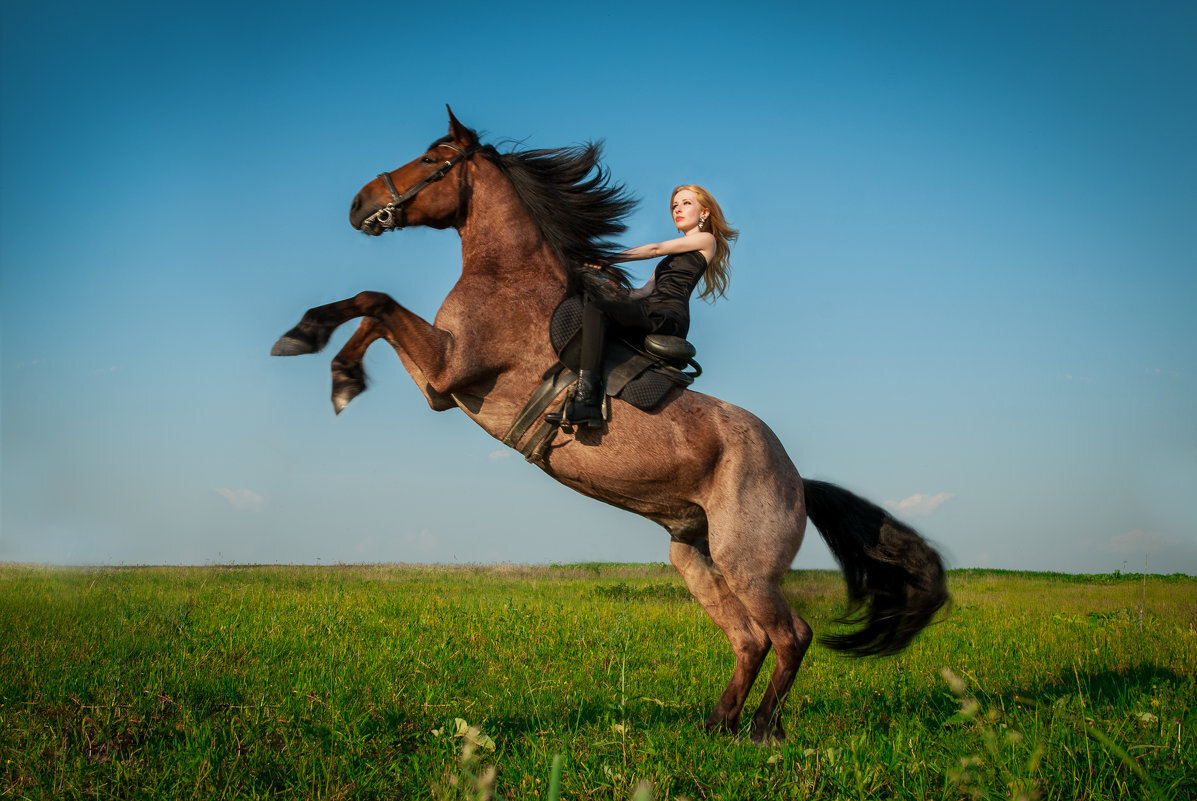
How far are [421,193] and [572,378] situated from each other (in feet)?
5.81

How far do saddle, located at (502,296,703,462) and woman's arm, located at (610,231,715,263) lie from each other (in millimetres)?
571

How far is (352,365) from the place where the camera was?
477 centimetres

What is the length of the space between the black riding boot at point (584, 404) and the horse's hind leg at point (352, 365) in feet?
3.94

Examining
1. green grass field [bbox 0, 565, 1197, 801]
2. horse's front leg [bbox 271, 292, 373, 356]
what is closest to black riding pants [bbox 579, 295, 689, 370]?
horse's front leg [bbox 271, 292, 373, 356]

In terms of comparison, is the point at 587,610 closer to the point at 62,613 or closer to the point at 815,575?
the point at 815,575

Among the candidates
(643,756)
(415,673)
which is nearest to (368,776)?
(643,756)

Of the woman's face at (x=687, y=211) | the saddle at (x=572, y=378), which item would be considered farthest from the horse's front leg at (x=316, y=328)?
the woman's face at (x=687, y=211)

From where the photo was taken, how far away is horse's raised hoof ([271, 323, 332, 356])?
4.46 meters

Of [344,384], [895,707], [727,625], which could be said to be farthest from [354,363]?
[895,707]

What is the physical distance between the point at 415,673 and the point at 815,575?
3.29 meters

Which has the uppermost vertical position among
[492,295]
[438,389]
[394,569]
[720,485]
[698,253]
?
[698,253]

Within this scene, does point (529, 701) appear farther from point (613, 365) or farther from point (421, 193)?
point (421, 193)

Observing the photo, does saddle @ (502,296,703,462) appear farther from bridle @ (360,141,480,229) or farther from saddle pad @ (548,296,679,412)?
bridle @ (360,141,480,229)

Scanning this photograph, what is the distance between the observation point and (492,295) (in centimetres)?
514
